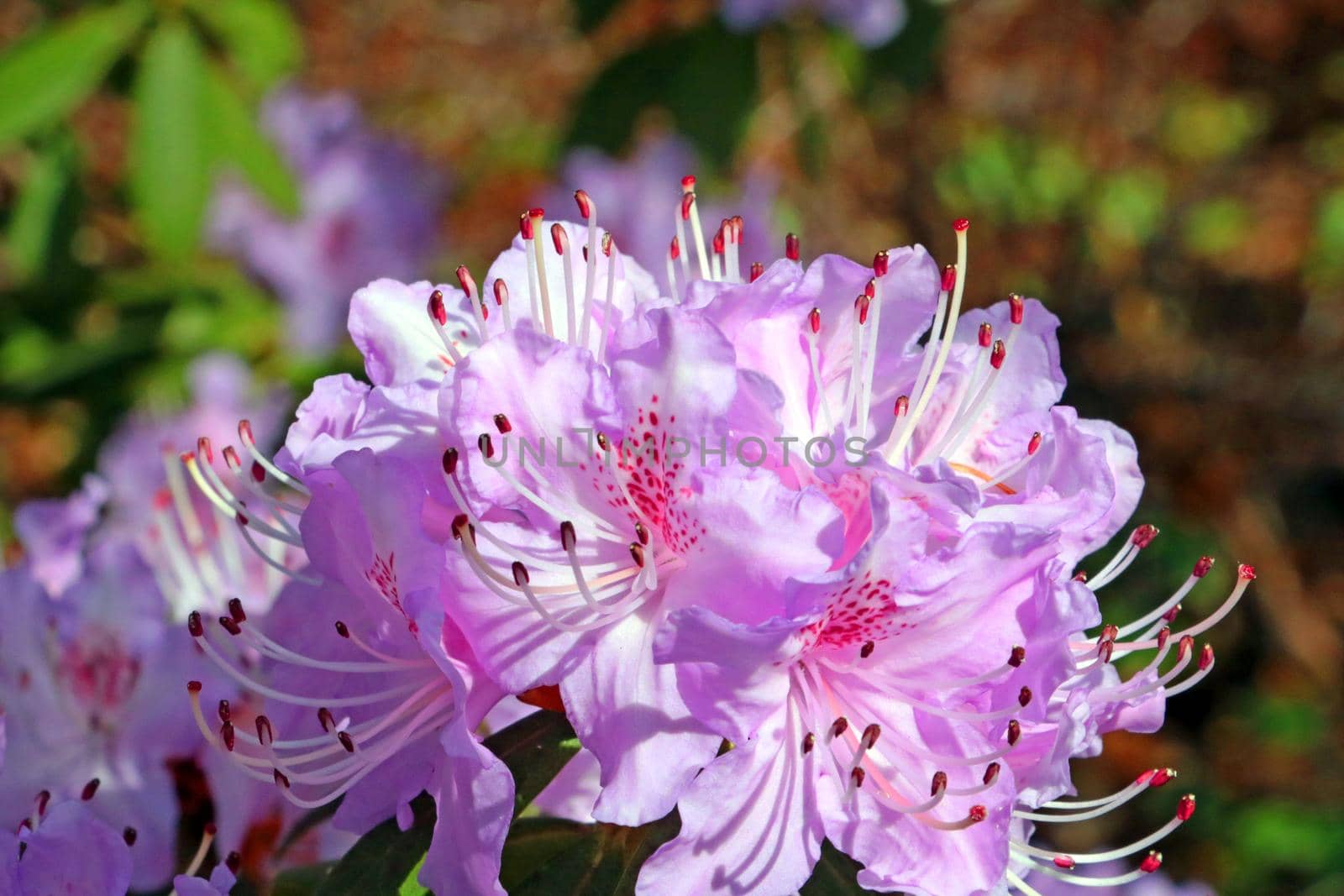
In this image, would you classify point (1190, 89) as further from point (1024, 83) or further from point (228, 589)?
point (228, 589)

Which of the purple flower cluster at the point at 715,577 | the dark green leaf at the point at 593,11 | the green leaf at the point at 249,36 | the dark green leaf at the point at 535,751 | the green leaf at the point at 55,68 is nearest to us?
the purple flower cluster at the point at 715,577

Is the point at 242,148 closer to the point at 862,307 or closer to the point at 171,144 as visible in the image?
the point at 171,144

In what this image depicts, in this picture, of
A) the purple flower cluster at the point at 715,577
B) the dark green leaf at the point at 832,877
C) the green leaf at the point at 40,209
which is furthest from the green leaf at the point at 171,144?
the dark green leaf at the point at 832,877

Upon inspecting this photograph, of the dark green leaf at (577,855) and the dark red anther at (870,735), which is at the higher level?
the dark red anther at (870,735)

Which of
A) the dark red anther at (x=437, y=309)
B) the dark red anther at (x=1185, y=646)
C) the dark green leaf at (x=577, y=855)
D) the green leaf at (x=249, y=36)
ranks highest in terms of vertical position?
the green leaf at (x=249, y=36)

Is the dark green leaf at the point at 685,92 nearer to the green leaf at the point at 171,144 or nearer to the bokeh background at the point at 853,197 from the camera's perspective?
the bokeh background at the point at 853,197

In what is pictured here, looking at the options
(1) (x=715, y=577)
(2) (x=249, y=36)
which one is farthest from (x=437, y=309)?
(2) (x=249, y=36)

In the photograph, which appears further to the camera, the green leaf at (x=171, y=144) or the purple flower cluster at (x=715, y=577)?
the green leaf at (x=171, y=144)
